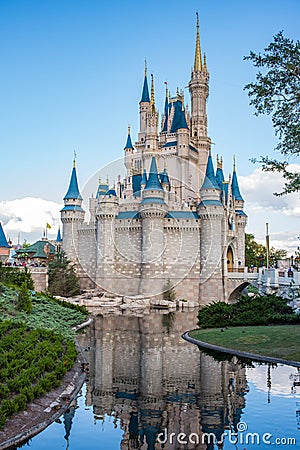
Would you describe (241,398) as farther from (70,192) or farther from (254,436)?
(70,192)

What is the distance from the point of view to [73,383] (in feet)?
35.3

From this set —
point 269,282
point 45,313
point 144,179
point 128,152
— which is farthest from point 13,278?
point 128,152

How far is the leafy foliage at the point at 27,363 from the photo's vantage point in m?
8.52

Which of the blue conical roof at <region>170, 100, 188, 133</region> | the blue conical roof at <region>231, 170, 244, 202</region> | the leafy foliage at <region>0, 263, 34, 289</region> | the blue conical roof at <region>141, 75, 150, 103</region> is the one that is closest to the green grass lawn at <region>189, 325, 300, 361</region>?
the leafy foliage at <region>0, 263, 34, 289</region>

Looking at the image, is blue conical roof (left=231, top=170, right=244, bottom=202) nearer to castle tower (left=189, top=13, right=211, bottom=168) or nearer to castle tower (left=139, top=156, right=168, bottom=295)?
castle tower (left=189, top=13, right=211, bottom=168)

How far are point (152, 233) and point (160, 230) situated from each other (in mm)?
738

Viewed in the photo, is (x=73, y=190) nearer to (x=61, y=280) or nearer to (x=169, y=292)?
(x=61, y=280)

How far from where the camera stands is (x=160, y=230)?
3966 cm

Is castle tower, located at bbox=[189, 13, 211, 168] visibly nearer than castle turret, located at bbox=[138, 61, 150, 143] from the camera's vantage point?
Yes

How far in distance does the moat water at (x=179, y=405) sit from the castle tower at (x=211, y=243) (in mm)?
24070

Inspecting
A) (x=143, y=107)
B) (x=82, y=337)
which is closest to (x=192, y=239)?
(x=143, y=107)

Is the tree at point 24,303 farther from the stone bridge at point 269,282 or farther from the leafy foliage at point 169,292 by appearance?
the leafy foliage at point 169,292

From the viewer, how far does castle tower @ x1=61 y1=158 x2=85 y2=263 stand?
43.9 metres

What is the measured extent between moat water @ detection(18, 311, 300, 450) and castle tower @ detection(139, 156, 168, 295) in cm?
2359
